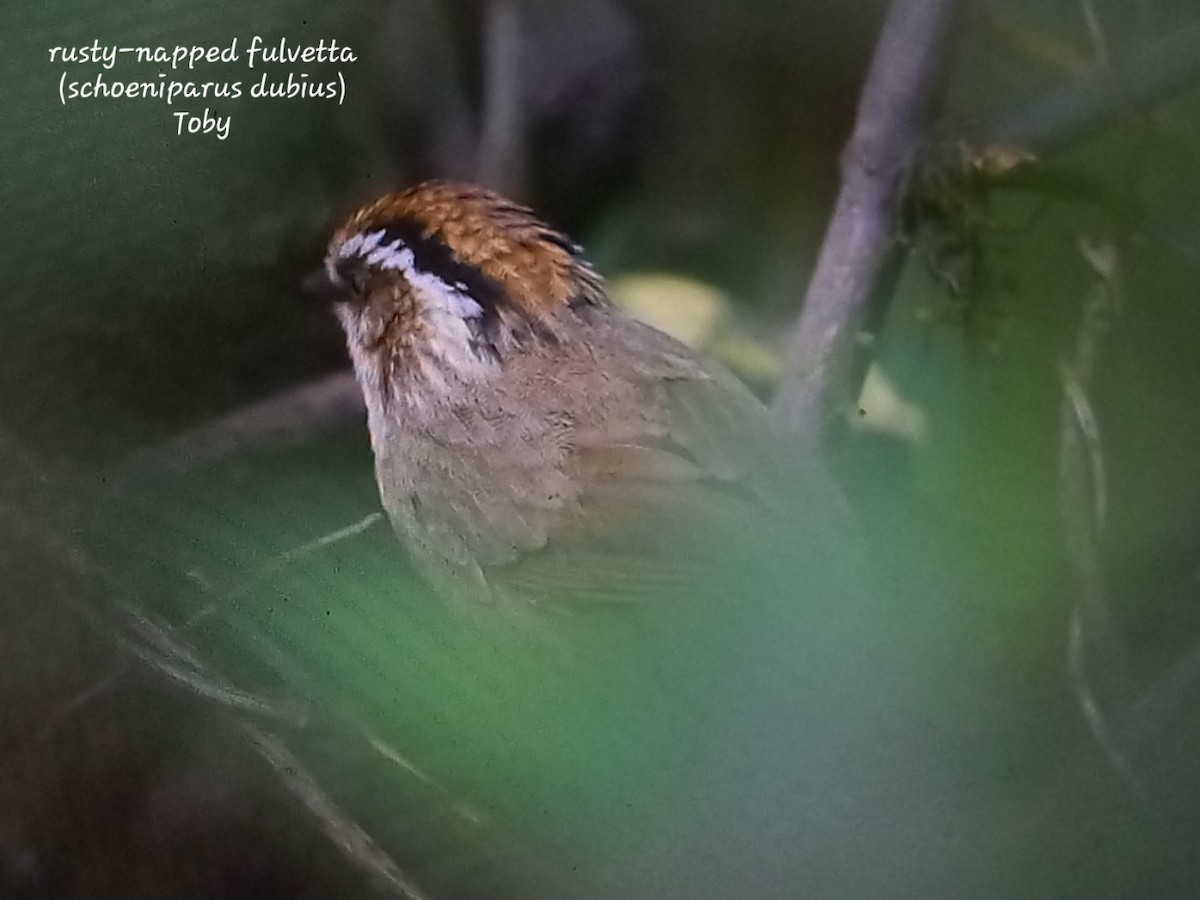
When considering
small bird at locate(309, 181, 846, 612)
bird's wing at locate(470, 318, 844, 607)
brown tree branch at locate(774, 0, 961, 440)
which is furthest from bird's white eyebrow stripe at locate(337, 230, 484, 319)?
brown tree branch at locate(774, 0, 961, 440)

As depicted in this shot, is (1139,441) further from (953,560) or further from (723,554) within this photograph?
(723,554)

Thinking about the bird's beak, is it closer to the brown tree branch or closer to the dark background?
the dark background

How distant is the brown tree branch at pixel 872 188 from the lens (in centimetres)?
76

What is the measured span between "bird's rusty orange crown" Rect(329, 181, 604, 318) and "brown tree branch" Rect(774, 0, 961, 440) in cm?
16

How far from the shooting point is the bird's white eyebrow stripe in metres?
0.81

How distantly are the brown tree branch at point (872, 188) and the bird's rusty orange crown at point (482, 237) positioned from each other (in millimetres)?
155

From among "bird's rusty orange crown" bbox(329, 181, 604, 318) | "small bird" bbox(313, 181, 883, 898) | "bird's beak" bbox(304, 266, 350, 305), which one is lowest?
"small bird" bbox(313, 181, 883, 898)

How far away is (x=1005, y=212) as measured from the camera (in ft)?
2.55

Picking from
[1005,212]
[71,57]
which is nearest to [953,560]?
[1005,212]

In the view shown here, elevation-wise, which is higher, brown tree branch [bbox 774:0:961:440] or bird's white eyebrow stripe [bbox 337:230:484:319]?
brown tree branch [bbox 774:0:961:440]

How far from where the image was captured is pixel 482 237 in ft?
2.71

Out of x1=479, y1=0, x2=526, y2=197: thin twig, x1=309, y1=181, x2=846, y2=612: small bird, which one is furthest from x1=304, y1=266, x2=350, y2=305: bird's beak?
x1=479, y1=0, x2=526, y2=197: thin twig

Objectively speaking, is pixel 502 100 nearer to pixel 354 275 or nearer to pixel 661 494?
pixel 354 275

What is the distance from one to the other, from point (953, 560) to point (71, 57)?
691mm
